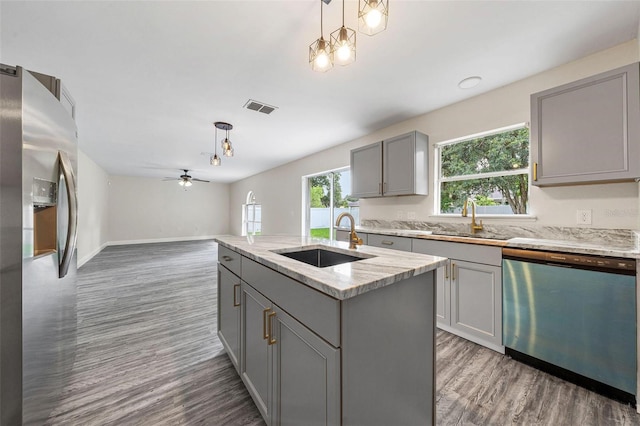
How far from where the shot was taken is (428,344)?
125cm

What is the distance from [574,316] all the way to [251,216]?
879 cm

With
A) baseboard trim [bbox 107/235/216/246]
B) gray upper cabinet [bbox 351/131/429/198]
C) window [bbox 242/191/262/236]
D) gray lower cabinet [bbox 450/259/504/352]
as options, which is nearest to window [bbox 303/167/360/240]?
gray upper cabinet [bbox 351/131/429/198]

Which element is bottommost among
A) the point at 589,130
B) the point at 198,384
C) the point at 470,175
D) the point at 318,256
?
the point at 198,384

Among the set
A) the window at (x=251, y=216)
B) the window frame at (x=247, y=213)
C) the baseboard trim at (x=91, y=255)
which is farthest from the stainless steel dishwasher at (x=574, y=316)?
the window frame at (x=247, y=213)

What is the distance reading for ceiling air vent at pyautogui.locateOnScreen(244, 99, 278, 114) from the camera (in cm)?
302

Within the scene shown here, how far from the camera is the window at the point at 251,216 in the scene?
8601 millimetres

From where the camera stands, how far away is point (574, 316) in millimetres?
1732

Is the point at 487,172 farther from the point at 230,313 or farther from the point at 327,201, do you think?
the point at 327,201

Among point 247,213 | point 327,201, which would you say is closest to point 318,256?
point 327,201

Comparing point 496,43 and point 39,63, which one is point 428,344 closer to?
point 496,43

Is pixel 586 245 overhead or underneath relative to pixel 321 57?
underneath

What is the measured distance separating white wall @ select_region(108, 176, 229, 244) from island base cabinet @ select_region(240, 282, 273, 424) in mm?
9697

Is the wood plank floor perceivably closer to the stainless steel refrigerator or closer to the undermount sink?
the stainless steel refrigerator

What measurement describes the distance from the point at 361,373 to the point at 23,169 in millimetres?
1700
